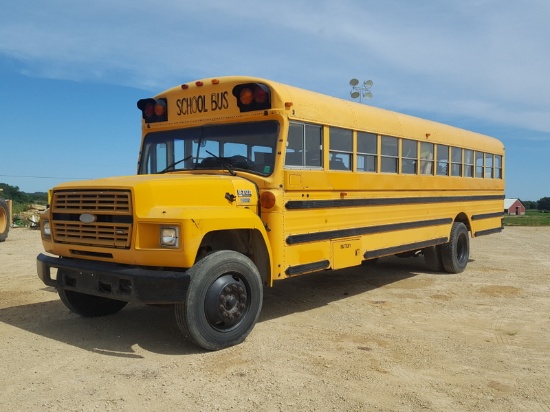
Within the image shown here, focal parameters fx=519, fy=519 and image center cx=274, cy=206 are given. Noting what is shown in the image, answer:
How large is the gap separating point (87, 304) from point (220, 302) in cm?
186

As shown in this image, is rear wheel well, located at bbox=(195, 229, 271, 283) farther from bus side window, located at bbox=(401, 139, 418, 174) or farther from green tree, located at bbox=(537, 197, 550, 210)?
green tree, located at bbox=(537, 197, 550, 210)

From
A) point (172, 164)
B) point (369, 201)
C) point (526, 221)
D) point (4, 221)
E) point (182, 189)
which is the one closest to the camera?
point (182, 189)

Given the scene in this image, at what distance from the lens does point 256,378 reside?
3801mm

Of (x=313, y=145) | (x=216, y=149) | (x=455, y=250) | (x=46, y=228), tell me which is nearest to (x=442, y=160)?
(x=455, y=250)

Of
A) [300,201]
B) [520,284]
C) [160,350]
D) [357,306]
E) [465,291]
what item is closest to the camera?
[160,350]

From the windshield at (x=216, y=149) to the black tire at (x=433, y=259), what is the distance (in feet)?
15.8

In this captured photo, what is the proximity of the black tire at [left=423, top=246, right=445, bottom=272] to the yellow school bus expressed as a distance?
1686 millimetres

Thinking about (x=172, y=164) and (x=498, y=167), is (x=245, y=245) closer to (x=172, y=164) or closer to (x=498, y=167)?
(x=172, y=164)

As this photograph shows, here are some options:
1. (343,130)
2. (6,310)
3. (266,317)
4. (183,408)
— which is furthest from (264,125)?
(6,310)

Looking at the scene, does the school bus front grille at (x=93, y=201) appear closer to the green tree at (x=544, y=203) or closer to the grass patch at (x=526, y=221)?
the grass patch at (x=526, y=221)

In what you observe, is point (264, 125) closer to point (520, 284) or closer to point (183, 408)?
point (183, 408)

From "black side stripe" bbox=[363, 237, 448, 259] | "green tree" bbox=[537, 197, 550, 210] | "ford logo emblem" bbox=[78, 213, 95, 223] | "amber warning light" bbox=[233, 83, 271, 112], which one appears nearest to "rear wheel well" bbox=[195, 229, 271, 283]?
"ford logo emblem" bbox=[78, 213, 95, 223]

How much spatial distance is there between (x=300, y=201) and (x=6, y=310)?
3580 millimetres

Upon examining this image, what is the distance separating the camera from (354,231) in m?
6.13
